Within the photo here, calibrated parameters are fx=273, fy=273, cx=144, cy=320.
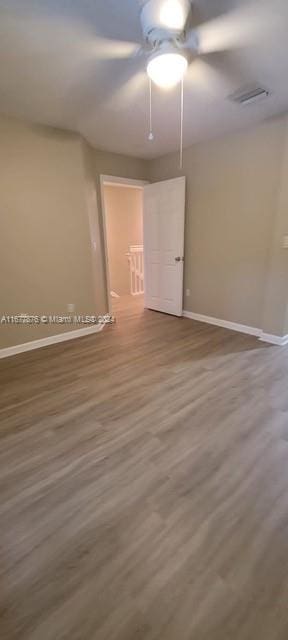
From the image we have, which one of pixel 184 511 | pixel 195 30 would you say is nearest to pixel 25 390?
pixel 184 511

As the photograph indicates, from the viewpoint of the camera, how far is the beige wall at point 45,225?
293 centimetres

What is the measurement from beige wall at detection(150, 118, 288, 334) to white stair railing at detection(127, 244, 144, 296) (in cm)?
195

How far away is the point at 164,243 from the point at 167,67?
271cm

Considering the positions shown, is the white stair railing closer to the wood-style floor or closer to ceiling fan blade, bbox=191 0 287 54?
the wood-style floor

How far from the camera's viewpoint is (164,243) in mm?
4430

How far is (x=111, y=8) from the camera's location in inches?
59.1

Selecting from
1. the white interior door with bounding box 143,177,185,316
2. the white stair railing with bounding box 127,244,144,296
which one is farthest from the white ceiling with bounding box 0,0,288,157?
the white stair railing with bounding box 127,244,144,296

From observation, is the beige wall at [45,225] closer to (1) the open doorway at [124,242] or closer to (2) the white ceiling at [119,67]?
(2) the white ceiling at [119,67]

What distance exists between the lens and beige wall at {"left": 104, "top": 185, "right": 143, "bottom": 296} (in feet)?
19.0

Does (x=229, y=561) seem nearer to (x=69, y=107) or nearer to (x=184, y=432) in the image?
(x=184, y=432)

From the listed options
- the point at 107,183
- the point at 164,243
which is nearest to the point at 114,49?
the point at 107,183

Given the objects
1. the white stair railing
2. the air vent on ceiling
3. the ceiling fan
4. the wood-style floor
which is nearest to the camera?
the wood-style floor

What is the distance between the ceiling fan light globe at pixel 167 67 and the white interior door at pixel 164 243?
7.04 feet

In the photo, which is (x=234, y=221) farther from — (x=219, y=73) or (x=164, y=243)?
(x=219, y=73)
